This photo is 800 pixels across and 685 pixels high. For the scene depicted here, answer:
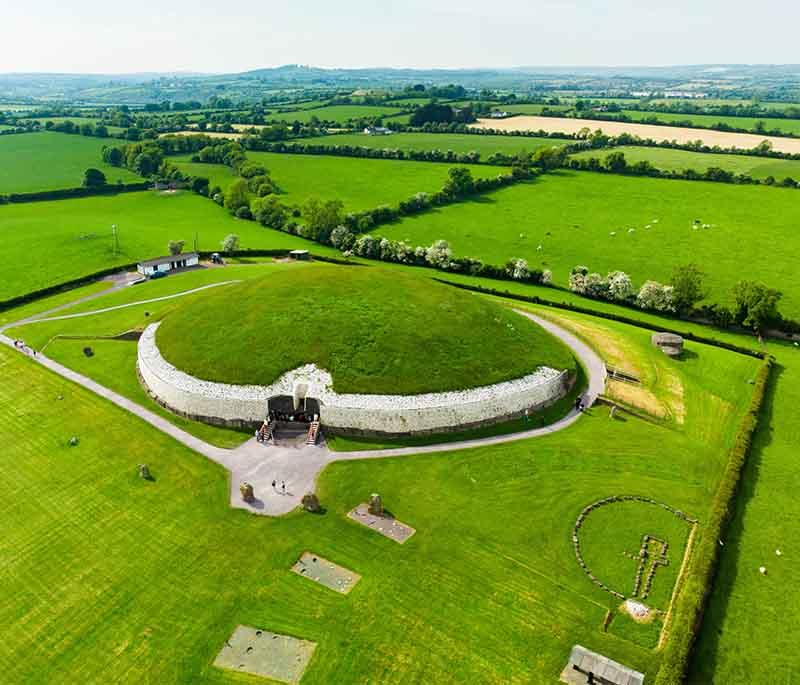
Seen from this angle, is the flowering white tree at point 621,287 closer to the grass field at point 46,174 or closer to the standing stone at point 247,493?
the standing stone at point 247,493

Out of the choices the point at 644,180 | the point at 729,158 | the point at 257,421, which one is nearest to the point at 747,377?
the point at 257,421

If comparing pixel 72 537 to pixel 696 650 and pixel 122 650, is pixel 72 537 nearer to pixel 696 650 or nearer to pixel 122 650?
pixel 122 650

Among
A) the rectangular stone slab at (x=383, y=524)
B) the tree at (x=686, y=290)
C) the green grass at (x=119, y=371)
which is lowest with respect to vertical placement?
the rectangular stone slab at (x=383, y=524)

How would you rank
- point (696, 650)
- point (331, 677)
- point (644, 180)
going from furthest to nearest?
1. point (644, 180)
2. point (696, 650)
3. point (331, 677)

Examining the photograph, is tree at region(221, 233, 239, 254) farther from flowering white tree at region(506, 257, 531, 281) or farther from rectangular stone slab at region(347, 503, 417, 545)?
rectangular stone slab at region(347, 503, 417, 545)

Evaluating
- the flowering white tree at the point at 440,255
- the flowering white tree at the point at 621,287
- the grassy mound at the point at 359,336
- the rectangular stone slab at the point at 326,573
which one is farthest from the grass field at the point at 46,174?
the rectangular stone slab at the point at 326,573

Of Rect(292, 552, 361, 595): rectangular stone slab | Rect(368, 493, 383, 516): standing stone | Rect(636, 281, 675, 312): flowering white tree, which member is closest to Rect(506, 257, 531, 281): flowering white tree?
Rect(636, 281, 675, 312): flowering white tree

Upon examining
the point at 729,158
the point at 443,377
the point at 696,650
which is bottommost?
the point at 696,650

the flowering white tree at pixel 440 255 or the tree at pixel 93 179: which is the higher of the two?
the tree at pixel 93 179
